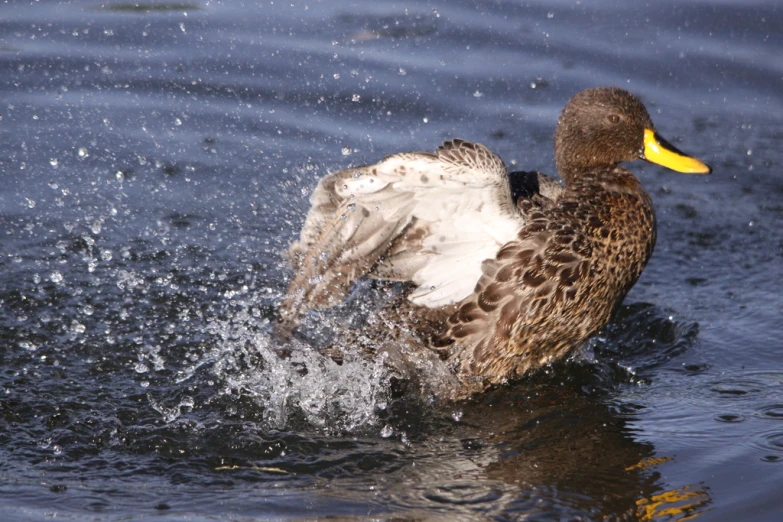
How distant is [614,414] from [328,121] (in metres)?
3.42

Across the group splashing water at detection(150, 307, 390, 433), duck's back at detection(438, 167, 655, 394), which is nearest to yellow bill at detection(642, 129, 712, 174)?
duck's back at detection(438, 167, 655, 394)

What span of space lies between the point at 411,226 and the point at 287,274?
1.08 m

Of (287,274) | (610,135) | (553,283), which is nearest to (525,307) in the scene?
(553,283)

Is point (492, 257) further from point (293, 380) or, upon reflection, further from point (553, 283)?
point (293, 380)

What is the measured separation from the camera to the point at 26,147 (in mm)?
6449

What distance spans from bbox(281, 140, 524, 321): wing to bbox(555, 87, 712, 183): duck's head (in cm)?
69

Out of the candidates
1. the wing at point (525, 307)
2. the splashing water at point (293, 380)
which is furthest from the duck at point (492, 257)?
the splashing water at point (293, 380)

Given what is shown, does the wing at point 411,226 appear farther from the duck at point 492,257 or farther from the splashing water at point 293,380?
the splashing water at point 293,380

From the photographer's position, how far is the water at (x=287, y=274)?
3531 millimetres

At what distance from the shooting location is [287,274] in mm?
5082

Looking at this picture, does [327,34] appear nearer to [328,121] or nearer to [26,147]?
[328,121]

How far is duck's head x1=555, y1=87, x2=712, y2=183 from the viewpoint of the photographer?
4637 millimetres

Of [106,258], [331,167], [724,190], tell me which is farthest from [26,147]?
[724,190]

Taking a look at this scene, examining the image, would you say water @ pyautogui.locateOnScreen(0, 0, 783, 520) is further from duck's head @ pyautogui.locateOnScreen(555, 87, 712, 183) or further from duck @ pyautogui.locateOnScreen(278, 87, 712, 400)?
duck's head @ pyautogui.locateOnScreen(555, 87, 712, 183)
